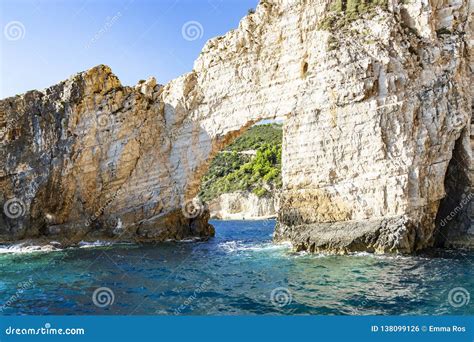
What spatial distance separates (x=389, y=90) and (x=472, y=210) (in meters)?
6.88

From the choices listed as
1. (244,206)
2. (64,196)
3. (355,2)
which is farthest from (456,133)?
(244,206)

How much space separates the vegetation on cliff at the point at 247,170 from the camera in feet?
187

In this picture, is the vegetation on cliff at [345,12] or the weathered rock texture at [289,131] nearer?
the weathered rock texture at [289,131]

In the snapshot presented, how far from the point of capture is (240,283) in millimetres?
13266

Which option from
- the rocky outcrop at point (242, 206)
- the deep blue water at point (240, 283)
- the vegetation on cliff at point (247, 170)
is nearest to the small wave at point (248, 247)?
the deep blue water at point (240, 283)

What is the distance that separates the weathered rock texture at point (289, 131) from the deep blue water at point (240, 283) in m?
2.83

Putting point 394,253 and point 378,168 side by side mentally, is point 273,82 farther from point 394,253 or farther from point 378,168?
point 394,253

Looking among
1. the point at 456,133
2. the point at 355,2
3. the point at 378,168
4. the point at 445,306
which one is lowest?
the point at 445,306

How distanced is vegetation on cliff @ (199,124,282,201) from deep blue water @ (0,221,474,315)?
1457 inches

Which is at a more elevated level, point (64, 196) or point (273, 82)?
point (273, 82)

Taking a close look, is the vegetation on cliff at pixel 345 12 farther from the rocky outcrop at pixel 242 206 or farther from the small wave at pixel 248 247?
the rocky outcrop at pixel 242 206

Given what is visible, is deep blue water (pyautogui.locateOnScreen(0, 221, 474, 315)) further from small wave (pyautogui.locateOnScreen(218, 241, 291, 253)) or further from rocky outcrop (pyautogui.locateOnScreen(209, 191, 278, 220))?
rocky outcrop (pyautogui.locateOnScreen(209, 191, 278, 220))

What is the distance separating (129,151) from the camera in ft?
87.2

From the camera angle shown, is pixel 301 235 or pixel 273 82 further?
pixel 273 82
